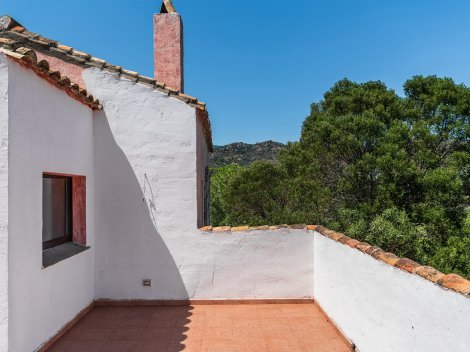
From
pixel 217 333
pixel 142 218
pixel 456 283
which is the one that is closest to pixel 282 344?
pixel 217 333

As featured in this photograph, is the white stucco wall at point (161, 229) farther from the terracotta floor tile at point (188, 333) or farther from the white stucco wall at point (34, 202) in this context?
the terracotta floor tile at point (188, 333)

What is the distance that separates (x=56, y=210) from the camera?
21.8ft

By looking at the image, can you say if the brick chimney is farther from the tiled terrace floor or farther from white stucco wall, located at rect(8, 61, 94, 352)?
the tiled terrace floor

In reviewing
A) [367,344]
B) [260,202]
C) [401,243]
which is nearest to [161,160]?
[367,344]

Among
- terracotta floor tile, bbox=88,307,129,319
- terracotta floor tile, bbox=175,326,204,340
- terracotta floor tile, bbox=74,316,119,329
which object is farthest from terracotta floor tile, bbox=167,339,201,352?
terracotta floor tile, bbox=88,307,129,319

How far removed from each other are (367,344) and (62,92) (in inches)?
230

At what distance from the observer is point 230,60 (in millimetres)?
21297

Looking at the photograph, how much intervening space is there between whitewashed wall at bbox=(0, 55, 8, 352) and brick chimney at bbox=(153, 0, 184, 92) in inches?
198

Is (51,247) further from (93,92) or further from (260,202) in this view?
(260,202)

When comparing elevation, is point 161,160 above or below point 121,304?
above

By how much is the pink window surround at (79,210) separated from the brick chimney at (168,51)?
11.5ft

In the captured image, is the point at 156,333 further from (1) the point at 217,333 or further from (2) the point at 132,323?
(1) the point at 217,333

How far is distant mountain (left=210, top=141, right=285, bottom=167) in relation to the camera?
47.7 metres

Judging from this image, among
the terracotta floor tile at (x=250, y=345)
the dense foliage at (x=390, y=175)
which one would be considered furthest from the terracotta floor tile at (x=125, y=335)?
the dense foliage at (x=390, y=175)
